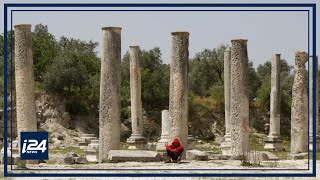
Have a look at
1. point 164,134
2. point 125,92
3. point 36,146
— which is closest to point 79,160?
point 36,146

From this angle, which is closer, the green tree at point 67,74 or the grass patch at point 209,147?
the grass patch at point 209,147

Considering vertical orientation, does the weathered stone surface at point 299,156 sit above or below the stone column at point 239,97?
below

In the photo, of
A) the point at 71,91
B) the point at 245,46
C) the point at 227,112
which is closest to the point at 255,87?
the point at 71,91

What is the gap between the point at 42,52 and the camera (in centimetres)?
5250

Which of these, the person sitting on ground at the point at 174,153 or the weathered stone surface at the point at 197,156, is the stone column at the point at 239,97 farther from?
the person sitting on ground at the point at 174,153

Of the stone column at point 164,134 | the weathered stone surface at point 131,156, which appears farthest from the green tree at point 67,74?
the weathered stone surface at point 131,156

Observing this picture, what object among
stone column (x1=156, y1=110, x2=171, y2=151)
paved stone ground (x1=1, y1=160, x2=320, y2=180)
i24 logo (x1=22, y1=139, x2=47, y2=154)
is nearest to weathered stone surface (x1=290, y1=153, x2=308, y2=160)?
paved stone ground (x1=1, y1=160, x2=320, y2=180)

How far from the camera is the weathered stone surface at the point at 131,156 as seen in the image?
22.3 meters

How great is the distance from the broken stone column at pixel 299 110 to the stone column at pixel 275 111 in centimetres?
848

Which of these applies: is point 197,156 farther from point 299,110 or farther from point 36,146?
point 36,146

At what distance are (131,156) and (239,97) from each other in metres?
4.43

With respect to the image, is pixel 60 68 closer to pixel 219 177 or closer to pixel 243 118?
pixel 243 118

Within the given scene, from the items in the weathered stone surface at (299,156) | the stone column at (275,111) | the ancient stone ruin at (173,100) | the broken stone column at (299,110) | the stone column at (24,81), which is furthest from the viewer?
the stone column at (275,111)

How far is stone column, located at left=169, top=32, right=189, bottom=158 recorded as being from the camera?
79.6 ft
